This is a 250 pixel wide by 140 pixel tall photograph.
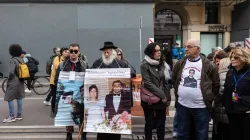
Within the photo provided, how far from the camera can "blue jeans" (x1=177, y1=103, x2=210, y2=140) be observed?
4.29 meters

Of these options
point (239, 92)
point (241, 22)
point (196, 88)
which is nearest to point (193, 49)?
point (196, 88)

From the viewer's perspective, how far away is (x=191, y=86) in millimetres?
4242

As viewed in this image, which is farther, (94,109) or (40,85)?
(40,85)

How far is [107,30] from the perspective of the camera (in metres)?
15.4

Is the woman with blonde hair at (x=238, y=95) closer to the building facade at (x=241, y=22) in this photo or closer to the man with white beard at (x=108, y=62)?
the man with white beard at (x=108, y=62)

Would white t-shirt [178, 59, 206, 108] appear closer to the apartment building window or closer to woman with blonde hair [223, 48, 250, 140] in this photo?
woman with blonde hair [223, 48, 250, 140]

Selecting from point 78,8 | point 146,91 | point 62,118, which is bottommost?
point 62,118

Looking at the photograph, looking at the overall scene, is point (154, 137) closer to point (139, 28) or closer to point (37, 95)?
point (37, 95)

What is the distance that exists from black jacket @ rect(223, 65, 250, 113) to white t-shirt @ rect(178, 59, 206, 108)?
362 mm

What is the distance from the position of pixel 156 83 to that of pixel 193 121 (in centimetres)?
82

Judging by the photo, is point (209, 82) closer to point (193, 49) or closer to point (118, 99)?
point (193, 49)

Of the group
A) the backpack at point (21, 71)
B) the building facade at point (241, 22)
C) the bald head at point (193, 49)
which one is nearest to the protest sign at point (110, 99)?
the bald head at point (193, 49)

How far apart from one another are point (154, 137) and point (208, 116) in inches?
63.6

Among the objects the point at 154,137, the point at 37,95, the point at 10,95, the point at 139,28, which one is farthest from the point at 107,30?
the point at 154,137
